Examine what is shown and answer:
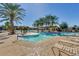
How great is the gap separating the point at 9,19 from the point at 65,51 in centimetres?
83

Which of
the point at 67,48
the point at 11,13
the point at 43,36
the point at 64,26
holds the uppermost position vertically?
the point at 11,13

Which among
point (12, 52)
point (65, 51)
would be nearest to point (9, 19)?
point (12, 52)

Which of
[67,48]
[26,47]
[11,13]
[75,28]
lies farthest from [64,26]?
[11,13]

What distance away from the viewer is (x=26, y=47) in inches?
101

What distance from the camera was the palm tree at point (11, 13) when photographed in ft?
8.37

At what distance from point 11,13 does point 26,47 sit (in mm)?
481

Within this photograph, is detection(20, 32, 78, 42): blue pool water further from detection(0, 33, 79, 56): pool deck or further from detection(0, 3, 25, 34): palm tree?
detection(0, 3, 25, 34): palm tree

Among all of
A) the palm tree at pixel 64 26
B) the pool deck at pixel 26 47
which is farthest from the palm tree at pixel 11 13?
the palm tree at pixel 64 26

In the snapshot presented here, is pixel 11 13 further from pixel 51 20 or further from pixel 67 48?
pixel 67 48

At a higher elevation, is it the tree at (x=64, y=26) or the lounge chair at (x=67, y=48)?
the tree at (x=64, y=26)

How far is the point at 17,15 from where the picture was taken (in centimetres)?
260

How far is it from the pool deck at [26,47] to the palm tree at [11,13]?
0.54 ft

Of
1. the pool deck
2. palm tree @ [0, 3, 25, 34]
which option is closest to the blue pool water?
the pool deck

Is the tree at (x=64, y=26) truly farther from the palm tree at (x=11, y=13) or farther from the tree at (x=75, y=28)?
the palm tree at (x=11, y=13)
